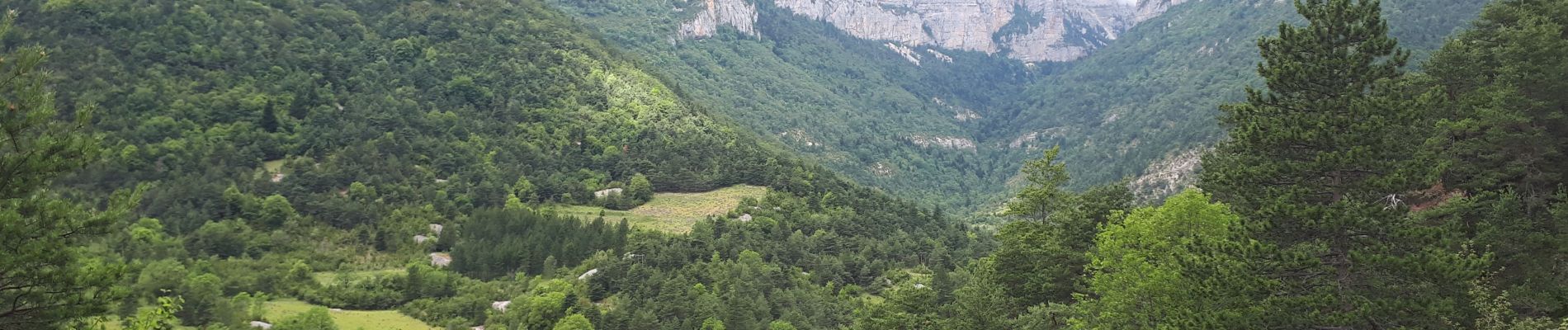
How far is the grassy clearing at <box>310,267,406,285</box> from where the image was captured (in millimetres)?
68812

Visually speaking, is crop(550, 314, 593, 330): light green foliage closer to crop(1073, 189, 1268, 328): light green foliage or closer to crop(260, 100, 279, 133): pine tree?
crop(1073, 189, 1268, 328): light green foliage

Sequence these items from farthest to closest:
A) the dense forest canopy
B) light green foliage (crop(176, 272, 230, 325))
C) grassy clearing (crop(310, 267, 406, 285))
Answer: grassy clearing (crop(310, 267, 406, 285)) → light green foliage (crop(176, 272, 230, 325)) → the dense forest canopy

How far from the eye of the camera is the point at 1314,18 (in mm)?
26094

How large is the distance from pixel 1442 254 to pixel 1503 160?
38.5 feet

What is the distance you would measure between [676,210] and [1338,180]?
79720 mm

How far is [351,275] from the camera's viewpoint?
232ft

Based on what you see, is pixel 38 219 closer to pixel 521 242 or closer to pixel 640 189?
pixel 521 242

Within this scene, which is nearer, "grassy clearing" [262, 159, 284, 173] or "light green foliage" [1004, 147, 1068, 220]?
"light green foliage" [1004, 147, 1068, 220]

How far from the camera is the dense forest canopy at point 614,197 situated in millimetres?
23453

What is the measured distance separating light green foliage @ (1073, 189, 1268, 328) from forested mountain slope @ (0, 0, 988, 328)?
104 ft

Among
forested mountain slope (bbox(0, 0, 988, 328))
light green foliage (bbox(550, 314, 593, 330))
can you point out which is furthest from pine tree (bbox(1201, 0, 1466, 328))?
forested mountain slope (bbox(0, 0, 988, 328))

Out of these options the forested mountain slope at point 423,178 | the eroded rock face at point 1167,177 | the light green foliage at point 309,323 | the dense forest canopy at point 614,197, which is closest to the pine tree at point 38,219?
the dense forest canopy at point 614,197

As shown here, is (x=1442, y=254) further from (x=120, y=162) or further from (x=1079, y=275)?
(x=120, y=162)

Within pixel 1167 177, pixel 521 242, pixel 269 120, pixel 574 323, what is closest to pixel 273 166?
pixel 269 120
